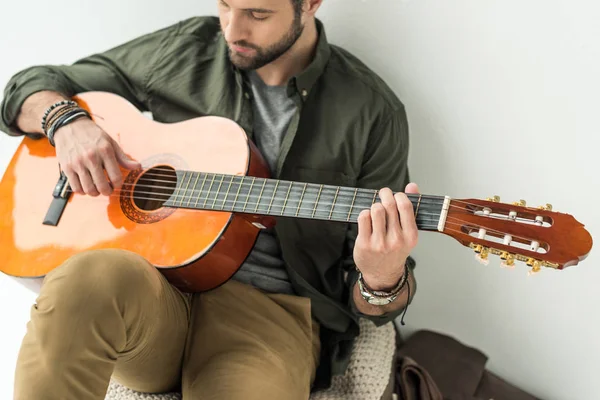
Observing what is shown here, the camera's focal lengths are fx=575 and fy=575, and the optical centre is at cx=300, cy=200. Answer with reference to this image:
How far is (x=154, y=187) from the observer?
3.90 feet

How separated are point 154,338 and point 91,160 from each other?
0.39 metres

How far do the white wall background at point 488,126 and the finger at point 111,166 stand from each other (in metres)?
0.57

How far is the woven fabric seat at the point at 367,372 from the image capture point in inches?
52.1

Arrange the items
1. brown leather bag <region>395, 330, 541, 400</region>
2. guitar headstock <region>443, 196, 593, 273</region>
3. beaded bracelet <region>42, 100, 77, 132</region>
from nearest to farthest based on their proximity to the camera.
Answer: guitar headstock <region>443, 196, 593, 273</region> → beaded bracelet <region>42, 100, 77, 132</region> → brown leather bag <region>395, 330, 541, 400</region>

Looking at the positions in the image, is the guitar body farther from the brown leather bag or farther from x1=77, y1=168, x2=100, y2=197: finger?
the brown leather bag

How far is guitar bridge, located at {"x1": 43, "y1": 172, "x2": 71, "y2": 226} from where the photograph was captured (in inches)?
47.4

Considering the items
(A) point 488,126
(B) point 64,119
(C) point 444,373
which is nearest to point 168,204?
(B) point 64,119

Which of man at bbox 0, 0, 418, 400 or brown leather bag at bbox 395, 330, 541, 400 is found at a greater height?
man at bbox 0, 0, 418, 400

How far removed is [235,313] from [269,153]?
0.36m

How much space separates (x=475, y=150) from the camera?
4.31 feet

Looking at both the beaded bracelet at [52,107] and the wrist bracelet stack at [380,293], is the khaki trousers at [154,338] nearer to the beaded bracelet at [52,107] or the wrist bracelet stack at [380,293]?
the wrist bracelet stack at [380,293]

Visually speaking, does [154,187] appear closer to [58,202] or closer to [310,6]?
[58,202]

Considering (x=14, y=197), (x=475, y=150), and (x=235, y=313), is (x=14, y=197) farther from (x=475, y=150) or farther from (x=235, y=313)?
(x=475, y=150)

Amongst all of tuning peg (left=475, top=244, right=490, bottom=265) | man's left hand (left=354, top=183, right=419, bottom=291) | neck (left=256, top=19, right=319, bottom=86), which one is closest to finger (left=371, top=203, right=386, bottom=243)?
man's left hand (left=354, top=183, right=419, bottom=291)
